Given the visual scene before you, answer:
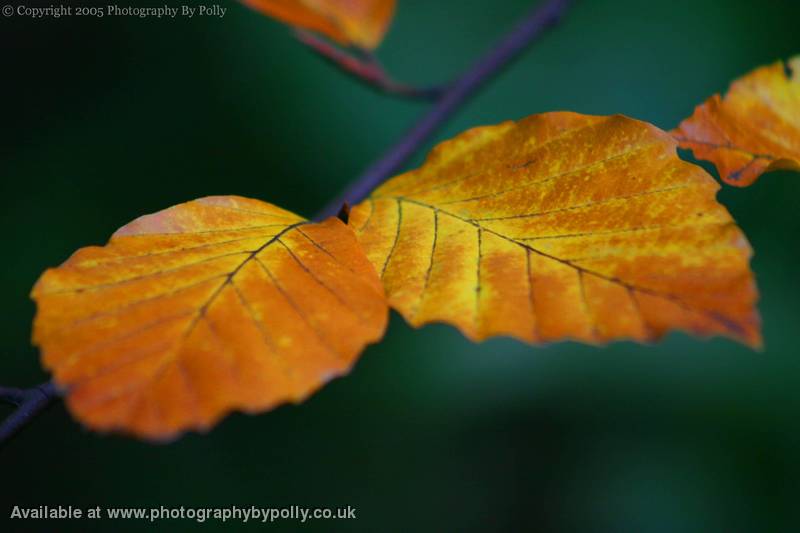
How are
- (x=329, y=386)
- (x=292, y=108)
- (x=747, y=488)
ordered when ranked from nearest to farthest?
1. (x=747, y=488)
2. (x=329, y=386)
3. (x=292, y=108)

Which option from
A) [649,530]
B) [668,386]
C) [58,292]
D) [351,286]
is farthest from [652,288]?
[649,530]

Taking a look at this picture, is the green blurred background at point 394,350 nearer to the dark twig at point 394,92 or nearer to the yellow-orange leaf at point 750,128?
the dark twig at point 394,92

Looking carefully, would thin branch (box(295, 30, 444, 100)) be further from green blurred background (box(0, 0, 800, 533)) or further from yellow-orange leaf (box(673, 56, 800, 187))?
green blurred background (box(0, 0, 800, 533))

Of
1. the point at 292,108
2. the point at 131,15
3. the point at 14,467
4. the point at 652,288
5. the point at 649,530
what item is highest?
the point at 131,15

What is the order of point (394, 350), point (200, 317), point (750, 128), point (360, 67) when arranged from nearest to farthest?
point (200, 317)
point (750, 128)
point (360, 67)
point (394, 350)

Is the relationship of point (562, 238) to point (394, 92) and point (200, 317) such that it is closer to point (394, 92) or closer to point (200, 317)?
point (200, 317)

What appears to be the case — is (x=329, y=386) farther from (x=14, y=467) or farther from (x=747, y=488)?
(x=747, y=488)

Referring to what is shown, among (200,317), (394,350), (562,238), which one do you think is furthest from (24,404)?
(394,350)
